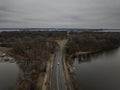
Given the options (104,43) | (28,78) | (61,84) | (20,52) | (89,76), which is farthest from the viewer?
(104,43)

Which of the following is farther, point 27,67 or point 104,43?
point 104,43

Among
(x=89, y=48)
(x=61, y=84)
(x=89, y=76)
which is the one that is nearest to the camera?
(x=61, y=84)

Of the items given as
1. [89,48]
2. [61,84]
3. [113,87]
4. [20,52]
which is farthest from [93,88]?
[89,48]

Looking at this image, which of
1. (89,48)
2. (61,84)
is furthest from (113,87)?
(89,48)

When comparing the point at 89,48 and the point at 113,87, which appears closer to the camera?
the point at 113,87

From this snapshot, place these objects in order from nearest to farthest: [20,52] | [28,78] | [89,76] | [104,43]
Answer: [28,78], [89,76], [20,52], [104,43]

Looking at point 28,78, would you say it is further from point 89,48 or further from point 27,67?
point 89,48

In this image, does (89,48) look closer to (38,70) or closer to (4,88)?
(38,70)

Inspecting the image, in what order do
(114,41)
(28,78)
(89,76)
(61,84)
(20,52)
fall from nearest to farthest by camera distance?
(61,84) → (28,78) → (89,76) → (20,52) → (114,41)
